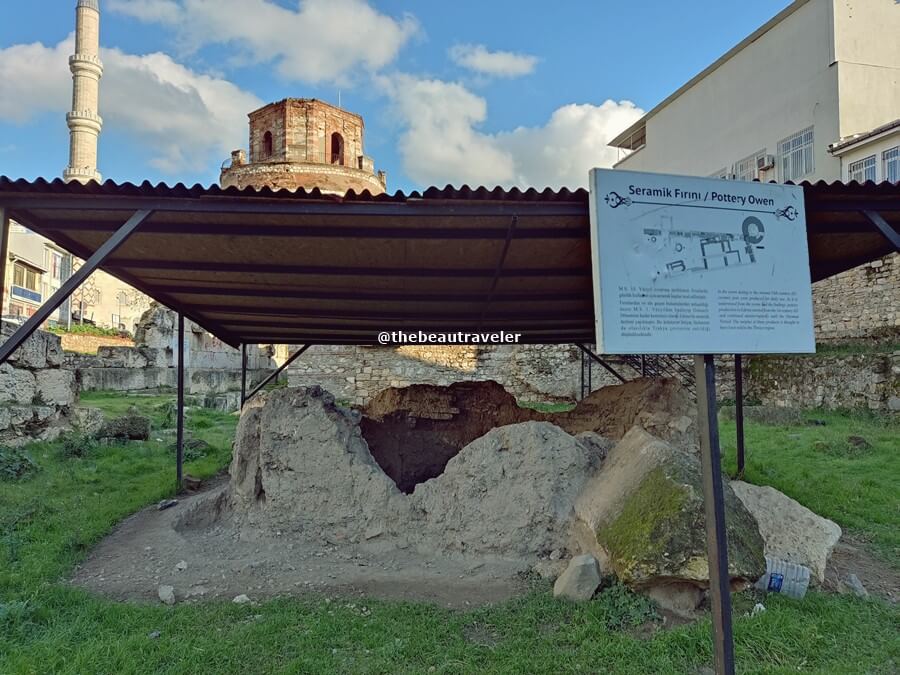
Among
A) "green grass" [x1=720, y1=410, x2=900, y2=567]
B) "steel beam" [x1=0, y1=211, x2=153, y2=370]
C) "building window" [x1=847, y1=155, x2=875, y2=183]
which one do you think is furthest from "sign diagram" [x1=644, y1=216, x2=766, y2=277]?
"building window" [x1=847, y1=155, x2=875, y2=183]

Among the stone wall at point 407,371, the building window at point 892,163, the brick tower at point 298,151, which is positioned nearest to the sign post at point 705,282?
the building window at point 892,163

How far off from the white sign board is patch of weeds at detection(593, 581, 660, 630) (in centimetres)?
195

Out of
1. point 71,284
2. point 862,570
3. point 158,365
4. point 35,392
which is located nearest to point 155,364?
point 158,365

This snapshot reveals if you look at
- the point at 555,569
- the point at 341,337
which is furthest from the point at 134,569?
the point at 341,337

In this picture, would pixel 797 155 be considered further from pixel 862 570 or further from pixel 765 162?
pixel 862 570

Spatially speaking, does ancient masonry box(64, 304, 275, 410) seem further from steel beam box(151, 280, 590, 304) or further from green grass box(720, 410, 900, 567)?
green grass box(720, 410, 900, 567)

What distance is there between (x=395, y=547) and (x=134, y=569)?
224 centimetres

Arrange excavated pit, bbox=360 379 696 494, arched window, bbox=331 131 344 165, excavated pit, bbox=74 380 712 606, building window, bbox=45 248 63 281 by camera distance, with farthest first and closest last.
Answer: building window, bbox=45 248 63 281 → arched window, bbox=331 131 344 165 → excavated pit, bbox=360 379 696 494 → excavated pit, bbox=74 380 712 606

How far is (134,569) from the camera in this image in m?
5.02

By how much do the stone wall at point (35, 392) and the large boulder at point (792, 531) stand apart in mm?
10345

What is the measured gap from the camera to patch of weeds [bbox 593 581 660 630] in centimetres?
386

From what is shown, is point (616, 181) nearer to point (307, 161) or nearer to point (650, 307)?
point (650, 307)

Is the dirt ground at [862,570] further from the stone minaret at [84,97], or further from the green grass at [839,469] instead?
the stone minaret at [84,97]

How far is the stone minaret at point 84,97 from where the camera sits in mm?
41938
